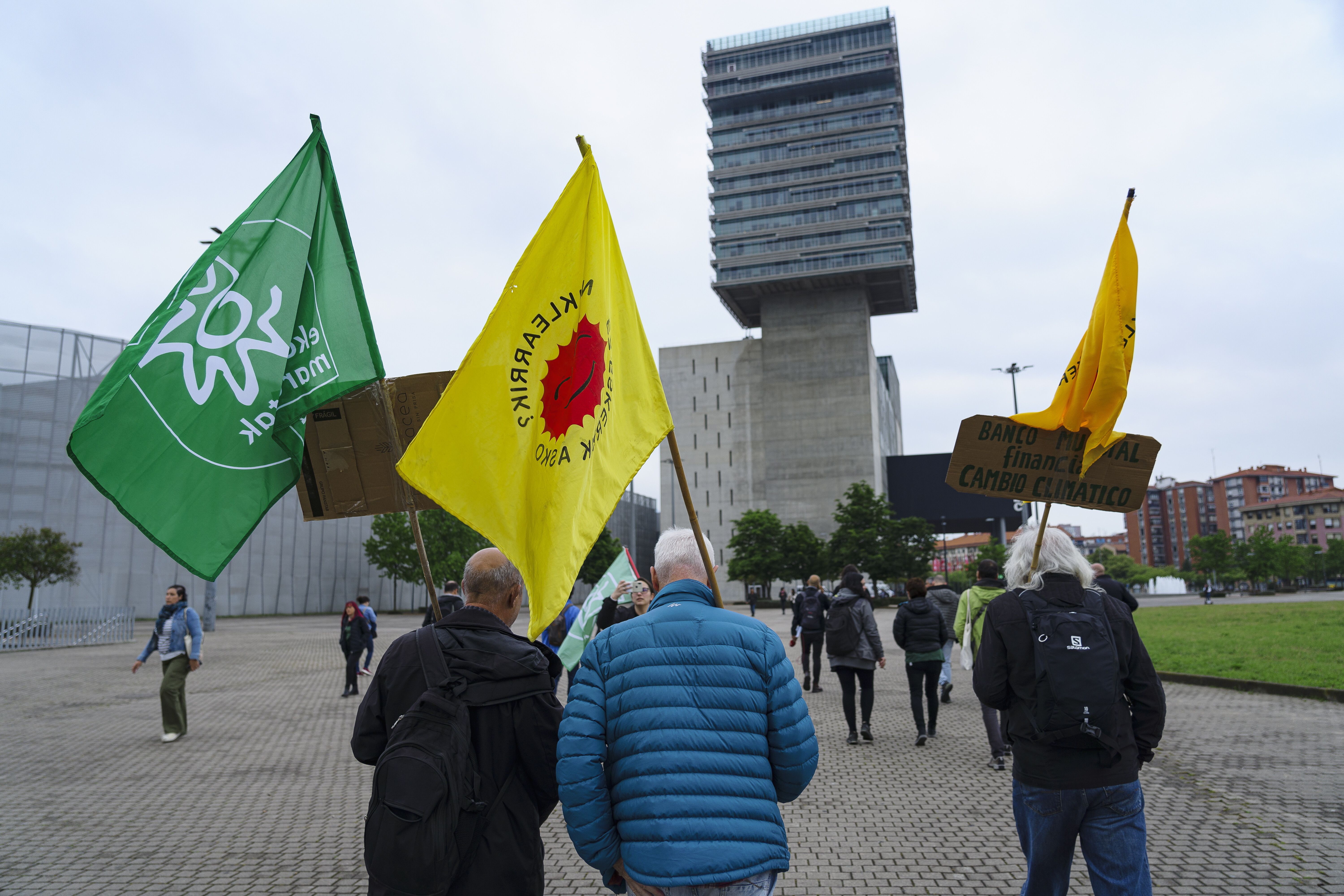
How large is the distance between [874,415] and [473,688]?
277 feet

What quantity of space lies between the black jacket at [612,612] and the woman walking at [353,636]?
5261 mm

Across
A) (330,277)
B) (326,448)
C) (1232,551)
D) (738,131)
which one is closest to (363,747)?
(326,448)

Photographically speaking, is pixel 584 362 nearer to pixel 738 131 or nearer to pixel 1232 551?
pixel 738 131

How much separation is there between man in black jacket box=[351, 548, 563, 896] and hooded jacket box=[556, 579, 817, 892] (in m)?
0.13

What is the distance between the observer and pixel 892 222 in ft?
270

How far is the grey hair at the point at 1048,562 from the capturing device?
3832 millimetres

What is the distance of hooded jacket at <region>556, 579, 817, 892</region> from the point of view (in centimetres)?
260

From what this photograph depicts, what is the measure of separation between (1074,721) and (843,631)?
6383mm

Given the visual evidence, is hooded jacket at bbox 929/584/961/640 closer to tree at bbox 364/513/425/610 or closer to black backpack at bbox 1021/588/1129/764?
black backpack at bbox 1021/588/1129/764

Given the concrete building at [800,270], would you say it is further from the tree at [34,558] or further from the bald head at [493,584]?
the bald head at [493,584]

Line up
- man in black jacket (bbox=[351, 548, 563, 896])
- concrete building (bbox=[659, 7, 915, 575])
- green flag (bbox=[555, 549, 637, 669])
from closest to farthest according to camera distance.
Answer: man in black jacket (bbox=[351, 548, 563, 896])
green flag (bbox=[555, 549, 637, 669])
concrete building (bbox=[659, 7, 915, 575])

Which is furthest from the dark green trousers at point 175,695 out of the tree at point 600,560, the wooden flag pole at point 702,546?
the tree at point 600,560

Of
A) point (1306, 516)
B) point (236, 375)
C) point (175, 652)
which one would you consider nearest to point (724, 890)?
point (236, 375)

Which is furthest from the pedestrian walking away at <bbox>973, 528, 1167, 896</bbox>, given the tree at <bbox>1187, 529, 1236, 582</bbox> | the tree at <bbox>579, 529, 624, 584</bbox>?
the tree at <bbox>1187, 529, 1236, 582</bbox>
